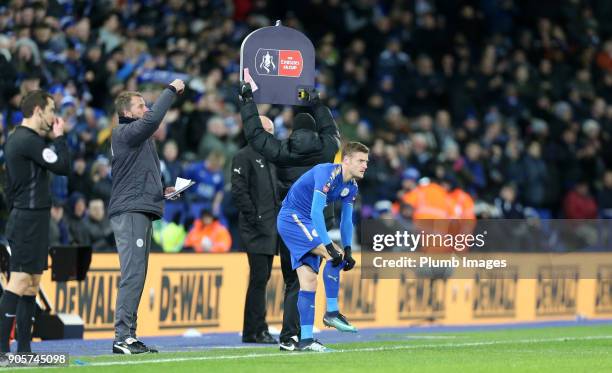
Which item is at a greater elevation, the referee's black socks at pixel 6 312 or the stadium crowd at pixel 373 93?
the stadium crowd at pixel 373 93

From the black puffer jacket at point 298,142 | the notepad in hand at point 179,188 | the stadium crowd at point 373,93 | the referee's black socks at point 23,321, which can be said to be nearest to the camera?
the referee's black socks at point 23,321

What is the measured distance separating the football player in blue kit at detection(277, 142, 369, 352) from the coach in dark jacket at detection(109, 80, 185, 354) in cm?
125

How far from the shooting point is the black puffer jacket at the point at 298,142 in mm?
12781

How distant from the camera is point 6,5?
1978cm

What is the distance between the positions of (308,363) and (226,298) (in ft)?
19.5

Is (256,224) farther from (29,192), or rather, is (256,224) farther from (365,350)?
(29,192)

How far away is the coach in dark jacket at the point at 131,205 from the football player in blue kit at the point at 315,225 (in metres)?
1.25

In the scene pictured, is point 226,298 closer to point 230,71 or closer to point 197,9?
point 230,71

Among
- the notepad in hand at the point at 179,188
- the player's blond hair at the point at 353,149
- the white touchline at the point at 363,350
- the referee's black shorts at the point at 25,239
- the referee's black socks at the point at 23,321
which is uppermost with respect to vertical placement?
the player's blond hair at the point at 353,149

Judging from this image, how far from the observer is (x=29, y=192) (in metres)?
11.5

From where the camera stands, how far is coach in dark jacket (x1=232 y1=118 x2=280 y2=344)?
14.5 m

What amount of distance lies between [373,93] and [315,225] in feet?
43.9

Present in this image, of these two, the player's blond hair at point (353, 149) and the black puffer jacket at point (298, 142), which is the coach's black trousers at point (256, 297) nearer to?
the black puffer jacket at point (298, 142)

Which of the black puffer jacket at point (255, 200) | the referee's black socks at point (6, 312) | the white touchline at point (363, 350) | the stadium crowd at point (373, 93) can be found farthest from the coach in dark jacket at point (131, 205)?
the stadium crowd at point (373, 93)
